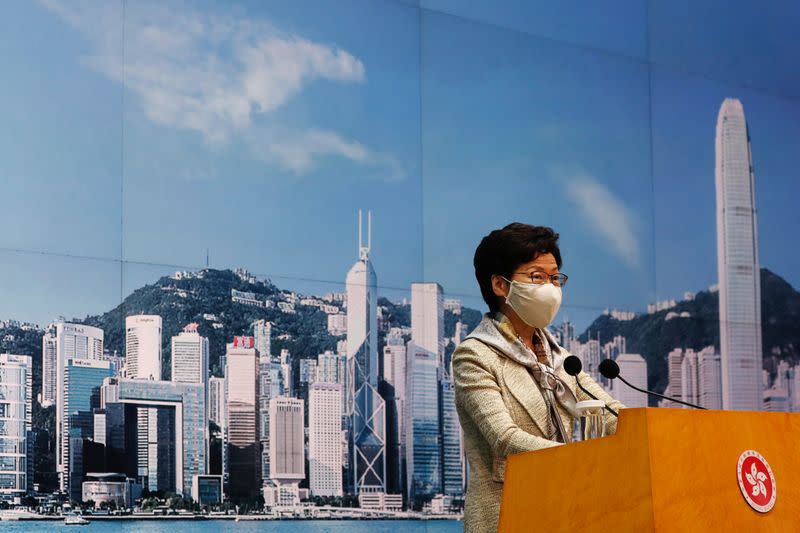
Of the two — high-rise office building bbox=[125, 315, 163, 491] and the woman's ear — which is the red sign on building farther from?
the woman's ear

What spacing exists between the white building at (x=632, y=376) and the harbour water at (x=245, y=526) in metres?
1.20

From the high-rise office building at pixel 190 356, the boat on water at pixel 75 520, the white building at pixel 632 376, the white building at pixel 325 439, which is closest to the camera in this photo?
the boat on water at pixel 75 520

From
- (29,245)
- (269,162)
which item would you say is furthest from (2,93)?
(269,162)

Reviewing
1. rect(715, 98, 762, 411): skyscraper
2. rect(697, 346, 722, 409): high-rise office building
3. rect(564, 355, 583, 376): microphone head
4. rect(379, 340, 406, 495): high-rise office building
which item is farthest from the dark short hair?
→ rect(715, 98, 762, 411): skyscraper

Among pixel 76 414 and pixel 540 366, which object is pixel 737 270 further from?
pixel 540 366

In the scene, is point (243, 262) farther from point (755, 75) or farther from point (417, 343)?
point (755, 75)

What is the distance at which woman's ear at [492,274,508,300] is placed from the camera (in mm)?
2377

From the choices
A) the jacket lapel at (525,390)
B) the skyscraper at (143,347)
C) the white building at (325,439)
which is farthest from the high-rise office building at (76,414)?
the jacket lapel at (525,390)

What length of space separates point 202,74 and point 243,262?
0.76m

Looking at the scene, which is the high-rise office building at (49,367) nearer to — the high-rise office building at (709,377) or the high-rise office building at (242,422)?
the high-rise office building at (242,422)

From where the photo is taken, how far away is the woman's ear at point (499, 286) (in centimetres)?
238

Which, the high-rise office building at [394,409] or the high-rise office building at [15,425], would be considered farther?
the high-rise office building at [394,409]

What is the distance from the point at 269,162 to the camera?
15.7ft

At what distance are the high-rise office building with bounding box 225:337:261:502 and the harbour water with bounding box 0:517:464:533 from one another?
131mm
